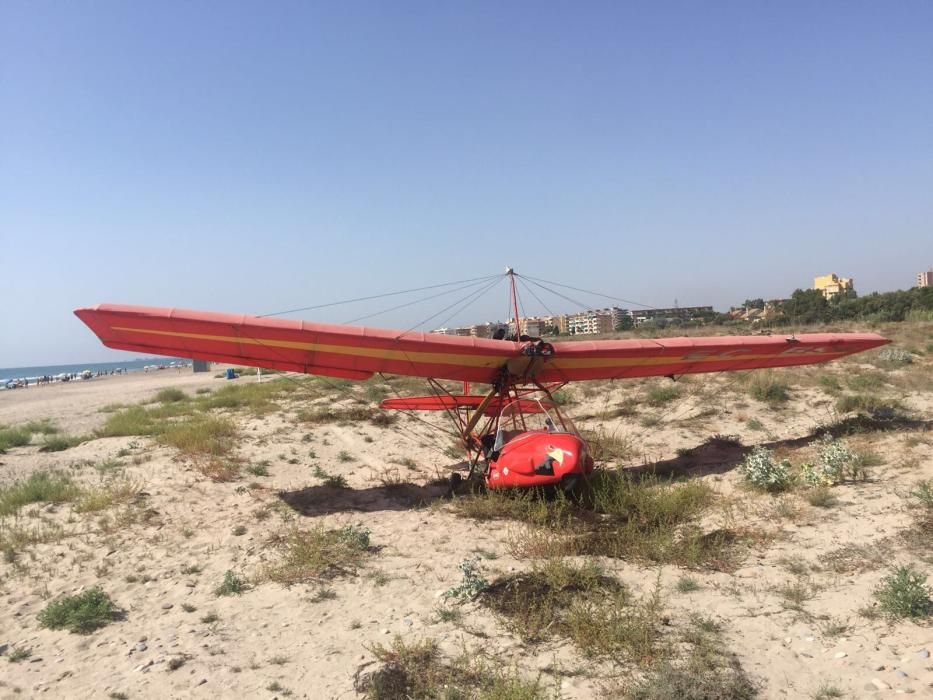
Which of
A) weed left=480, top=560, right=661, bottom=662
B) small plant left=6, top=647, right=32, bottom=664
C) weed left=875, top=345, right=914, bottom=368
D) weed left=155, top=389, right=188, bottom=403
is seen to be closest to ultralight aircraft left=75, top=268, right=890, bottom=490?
weed left=480, top=560, right=661, bottom=662

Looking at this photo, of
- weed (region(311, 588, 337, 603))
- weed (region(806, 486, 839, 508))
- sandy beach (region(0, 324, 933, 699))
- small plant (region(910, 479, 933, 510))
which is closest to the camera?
sandy beach (region(0, 324, 933, 699))

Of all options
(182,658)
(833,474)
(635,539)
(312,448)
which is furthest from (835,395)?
(182,658)

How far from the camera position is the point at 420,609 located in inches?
216

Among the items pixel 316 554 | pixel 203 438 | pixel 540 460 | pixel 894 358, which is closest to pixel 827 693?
pixel 540 460

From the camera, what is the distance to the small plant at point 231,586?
6066mm

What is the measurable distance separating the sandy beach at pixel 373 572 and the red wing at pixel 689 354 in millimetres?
1660

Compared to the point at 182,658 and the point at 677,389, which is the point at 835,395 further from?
the point at 182,658

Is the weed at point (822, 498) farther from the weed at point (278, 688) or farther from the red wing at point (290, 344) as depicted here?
the weed at point (278, 688)

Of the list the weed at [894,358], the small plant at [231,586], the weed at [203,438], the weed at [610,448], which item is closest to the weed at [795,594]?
the small plant at [231,586]

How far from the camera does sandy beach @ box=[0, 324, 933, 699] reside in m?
4.37

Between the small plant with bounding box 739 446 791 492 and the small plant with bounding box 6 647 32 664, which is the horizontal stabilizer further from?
the small plant with bounding box 6 647 32 664

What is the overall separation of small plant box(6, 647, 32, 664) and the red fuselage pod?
19.1ft

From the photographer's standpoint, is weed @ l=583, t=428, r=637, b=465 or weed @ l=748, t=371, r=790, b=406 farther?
weed @ l=748, t=371, r=790, b=406

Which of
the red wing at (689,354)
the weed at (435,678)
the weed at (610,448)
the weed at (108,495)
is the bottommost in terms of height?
the weed at (610,448)
